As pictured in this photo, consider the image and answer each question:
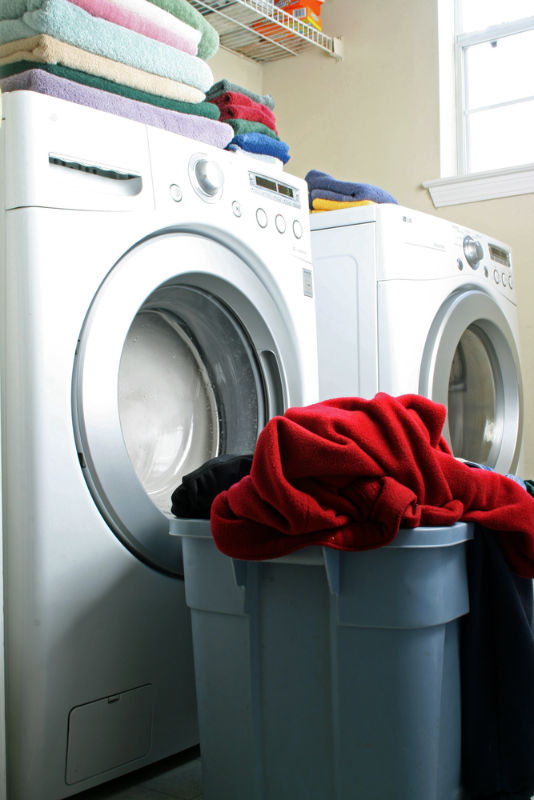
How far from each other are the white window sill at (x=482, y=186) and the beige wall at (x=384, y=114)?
25 millimetres

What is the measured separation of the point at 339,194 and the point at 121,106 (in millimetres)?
765

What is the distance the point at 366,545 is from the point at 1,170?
2.03ft

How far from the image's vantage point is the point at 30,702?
3.15 feet

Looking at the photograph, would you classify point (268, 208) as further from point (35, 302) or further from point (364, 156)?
point (364, 156)

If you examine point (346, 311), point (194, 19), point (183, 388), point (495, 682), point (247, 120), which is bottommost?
point (495, 682)

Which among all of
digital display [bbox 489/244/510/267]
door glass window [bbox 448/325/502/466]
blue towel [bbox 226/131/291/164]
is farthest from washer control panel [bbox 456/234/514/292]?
blue towel [bbox 226/131/291/164]

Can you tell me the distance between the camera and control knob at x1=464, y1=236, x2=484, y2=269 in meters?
1.94

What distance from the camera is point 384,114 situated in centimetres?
270

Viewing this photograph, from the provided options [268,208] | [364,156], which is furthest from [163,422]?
[364,156]

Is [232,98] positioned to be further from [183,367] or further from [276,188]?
[183,367]

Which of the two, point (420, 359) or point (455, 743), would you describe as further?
point (420, 359)

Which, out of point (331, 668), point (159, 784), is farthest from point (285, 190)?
point (159, 784)

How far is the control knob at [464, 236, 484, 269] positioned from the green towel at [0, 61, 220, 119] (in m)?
0.84

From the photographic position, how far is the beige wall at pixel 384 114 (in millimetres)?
2467
